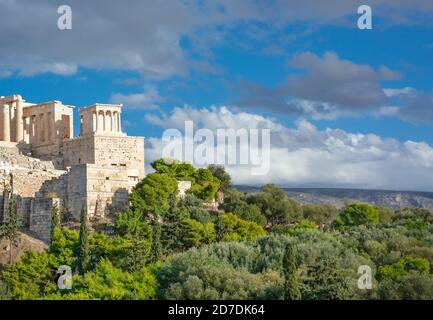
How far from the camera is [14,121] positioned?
2739 inches

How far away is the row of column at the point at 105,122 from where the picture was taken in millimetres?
65188

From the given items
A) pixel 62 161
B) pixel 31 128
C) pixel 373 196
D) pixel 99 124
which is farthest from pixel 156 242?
pixel 373 196

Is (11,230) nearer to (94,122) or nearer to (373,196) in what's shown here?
(94,122)

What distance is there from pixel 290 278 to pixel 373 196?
87991 mm

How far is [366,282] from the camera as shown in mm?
42469

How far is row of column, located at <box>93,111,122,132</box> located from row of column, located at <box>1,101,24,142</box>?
21.8 ft

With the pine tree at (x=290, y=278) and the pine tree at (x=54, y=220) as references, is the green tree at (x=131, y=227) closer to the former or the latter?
the pine tree at (x=54, y=220)

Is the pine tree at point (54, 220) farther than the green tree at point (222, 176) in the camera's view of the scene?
No

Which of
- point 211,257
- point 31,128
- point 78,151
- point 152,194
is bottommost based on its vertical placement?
point 211,257

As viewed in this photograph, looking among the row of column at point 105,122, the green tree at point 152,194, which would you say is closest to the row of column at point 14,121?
the row of column at point 105,122

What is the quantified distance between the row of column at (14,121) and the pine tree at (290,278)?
31.3 metres
